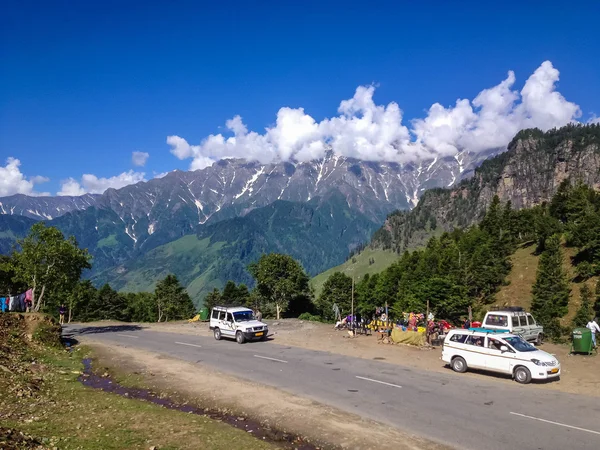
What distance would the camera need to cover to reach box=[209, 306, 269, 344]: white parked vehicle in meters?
33.2

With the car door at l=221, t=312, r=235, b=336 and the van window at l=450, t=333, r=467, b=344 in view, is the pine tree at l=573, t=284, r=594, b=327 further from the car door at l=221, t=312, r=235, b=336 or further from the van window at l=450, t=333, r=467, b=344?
the car door at l=221, t=312, r=235, b=336

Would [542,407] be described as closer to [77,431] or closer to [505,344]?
[505,344]

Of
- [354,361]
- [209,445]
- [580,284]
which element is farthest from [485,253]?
[209,445]

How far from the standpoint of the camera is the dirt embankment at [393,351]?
20.1 m

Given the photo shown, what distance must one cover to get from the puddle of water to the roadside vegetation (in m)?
0.57

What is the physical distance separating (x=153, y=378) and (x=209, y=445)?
10.5m

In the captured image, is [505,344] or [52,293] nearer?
[505,344]

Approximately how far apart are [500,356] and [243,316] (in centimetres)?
1972

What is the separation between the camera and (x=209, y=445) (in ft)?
40.8

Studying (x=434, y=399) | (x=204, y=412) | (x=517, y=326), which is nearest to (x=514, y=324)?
(x=517, y=326)

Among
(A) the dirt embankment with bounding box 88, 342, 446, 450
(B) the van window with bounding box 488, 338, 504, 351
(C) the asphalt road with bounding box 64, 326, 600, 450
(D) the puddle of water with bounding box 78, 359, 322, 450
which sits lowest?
(D) the puddle of water with bounding box 78, 359, 322, 450

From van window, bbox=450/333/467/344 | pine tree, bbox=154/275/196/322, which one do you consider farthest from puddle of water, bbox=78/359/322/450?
pine tree, bbox=154/275/196/322

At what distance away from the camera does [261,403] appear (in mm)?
17172

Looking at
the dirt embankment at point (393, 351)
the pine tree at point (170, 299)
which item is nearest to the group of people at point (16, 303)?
the dirt embankment at point (393, 351)
